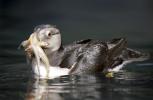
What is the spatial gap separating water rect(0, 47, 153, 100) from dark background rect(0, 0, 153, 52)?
3.45 m

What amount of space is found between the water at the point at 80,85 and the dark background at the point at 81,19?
3450mm

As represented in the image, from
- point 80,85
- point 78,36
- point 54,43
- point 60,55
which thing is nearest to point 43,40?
point 54,43

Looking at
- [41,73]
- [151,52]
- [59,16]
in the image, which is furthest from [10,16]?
[41,73]

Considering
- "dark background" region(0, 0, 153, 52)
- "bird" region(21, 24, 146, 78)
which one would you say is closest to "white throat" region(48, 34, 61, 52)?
"bird" region(21, 24, 146, 78)

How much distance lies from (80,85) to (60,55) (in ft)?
4.22

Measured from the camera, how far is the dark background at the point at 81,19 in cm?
2086

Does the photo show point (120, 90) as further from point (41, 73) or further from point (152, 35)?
point (152, 35)

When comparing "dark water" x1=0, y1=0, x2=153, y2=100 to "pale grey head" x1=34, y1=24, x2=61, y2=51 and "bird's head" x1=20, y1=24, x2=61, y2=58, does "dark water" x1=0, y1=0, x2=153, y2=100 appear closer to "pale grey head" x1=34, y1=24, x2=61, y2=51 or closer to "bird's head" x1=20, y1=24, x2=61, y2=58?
"bird's head" x1=20, y1=24, x2=61, y2=58

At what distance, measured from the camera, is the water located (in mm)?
12836

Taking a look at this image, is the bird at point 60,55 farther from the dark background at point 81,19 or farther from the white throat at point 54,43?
the dark background at point 81,19

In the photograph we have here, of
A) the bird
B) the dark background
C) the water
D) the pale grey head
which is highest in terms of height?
the dark background

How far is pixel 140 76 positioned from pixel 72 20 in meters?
9.53

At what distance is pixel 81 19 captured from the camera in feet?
78.6

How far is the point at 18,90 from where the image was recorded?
13.4 m
